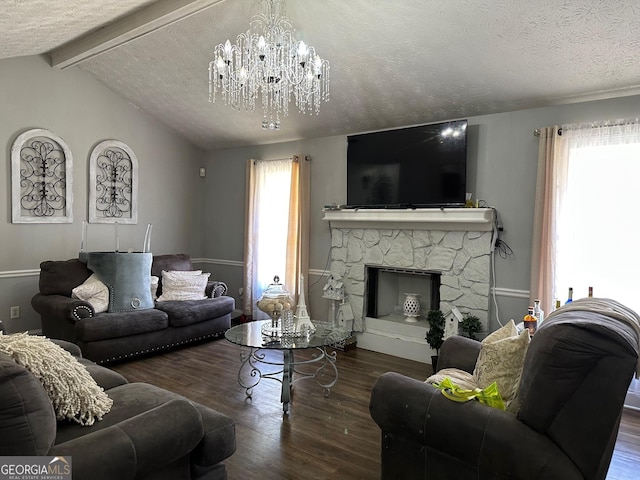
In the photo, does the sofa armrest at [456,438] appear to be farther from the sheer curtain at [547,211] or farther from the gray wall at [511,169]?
the gray wall at [511,169]

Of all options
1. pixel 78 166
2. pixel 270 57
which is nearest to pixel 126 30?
pixel 270 57

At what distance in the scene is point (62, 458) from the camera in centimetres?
142

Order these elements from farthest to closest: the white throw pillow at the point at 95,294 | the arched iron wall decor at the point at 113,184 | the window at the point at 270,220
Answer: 1. the window at the point at 270,220
2. the arched iron wall decor at the point at 113,184
3. the white throw pillow at the point at 95,294

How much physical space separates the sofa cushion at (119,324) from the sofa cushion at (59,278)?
0.58 metres

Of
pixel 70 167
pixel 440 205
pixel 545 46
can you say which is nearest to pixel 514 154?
pixel 440 205

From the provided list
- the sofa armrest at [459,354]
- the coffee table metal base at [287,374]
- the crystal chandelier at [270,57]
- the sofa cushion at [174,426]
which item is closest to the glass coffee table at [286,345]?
the coffee table metal base at [287,374]

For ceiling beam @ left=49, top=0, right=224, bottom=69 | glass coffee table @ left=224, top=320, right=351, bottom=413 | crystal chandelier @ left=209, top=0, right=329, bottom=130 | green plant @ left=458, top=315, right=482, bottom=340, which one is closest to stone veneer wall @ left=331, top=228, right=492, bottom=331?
green plant @ left=458, top=315, right=482, bottom=340

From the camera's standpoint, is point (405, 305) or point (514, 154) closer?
point (514, 154)

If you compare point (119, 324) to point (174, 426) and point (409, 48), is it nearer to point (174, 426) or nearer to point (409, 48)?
point (174, 426)

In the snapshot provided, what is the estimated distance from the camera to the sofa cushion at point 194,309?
14.8ft

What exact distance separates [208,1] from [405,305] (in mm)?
3441

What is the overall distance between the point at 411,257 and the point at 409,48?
6.61 ft

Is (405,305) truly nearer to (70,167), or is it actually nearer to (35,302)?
(35,302)

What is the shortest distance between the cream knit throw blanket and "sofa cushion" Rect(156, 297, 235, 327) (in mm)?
2662
